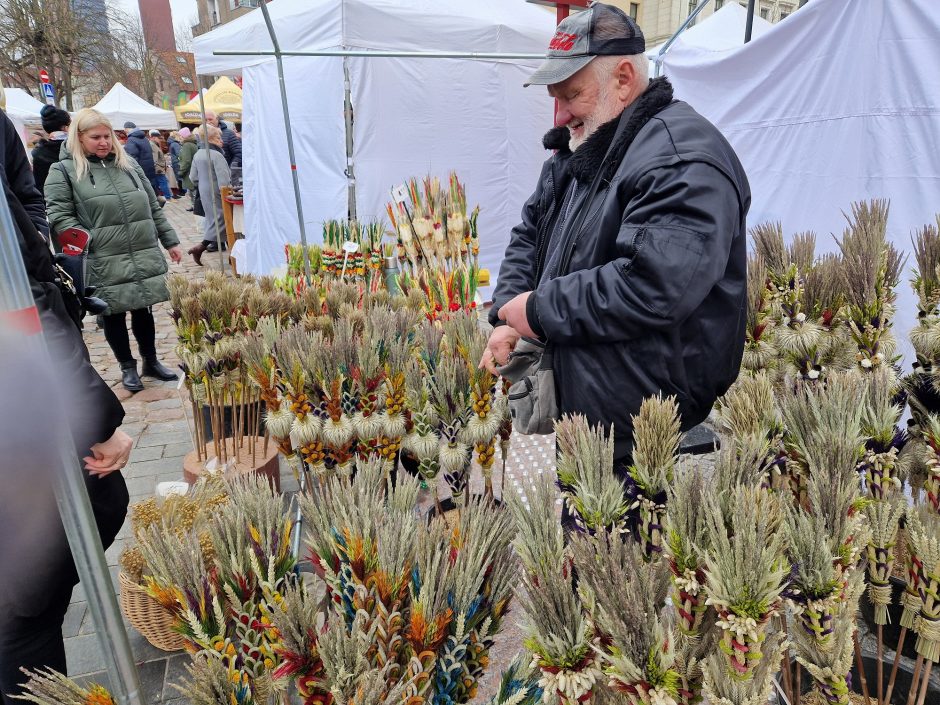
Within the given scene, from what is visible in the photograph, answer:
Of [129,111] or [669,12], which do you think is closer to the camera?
[129,111]

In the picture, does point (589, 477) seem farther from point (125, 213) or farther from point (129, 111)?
point (129, 111)

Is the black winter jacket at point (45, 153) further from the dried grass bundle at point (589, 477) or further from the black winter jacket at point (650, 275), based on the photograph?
the dried grass bundle at point (589, 477)

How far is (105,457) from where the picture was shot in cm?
162

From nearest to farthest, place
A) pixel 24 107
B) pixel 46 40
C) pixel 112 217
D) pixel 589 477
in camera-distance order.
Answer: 1. pixel 589 477
2. pixel 112 217
3. pixel 24 107
4. pixel 46 40

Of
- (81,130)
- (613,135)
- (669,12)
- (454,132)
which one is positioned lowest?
(613,135)

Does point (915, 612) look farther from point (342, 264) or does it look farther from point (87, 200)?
point (87, 200)

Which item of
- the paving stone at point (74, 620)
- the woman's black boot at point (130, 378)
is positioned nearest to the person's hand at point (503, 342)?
the paving stone at point (74, 620)

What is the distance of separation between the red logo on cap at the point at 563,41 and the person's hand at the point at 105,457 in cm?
156

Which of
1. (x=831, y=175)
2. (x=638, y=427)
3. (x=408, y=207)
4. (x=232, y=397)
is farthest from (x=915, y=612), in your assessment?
(x=408, y=207)

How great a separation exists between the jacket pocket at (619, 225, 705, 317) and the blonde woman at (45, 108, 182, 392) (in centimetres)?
392

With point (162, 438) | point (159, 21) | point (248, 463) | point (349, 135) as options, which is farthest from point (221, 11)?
point (248, 463)

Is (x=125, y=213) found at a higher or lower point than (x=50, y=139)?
lower

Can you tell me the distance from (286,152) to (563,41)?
18.4ft

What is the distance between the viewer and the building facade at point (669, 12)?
24125mm
